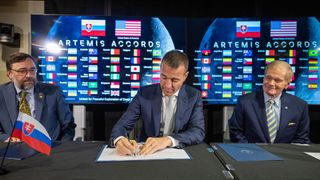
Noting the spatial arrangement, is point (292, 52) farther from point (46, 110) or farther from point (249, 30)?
point (46, 110)

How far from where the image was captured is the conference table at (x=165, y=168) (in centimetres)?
100

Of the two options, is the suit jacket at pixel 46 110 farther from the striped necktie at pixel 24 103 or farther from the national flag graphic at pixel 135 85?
the national flag graphic at pixel 135 85

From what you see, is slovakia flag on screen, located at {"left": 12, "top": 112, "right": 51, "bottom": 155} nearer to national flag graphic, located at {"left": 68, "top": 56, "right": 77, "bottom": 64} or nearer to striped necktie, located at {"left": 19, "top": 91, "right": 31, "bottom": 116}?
striped necktie, located at {"left": 19, "top": 91, "right": 31, "bottom": 116}

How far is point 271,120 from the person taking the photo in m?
2.09

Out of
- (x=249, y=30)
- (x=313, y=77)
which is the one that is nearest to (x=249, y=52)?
(x=249, y=30)

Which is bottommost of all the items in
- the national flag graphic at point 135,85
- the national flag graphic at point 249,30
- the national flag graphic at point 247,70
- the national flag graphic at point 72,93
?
the national flag graphic at point 72,93

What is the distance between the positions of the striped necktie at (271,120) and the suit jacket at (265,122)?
0.03m

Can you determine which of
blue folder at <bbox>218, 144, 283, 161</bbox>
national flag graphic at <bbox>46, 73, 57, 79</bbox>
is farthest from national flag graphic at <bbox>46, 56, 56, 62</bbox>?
blue folder at <bbox>218, 144, 283, 161</bbox>

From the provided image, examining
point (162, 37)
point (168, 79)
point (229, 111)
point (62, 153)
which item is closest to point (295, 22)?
point (229, 111)

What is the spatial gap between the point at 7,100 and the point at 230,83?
2.13 meters

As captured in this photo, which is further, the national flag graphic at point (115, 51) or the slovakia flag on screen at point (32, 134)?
the national flag graphic at point (115, 51)

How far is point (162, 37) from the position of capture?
9.82 ft

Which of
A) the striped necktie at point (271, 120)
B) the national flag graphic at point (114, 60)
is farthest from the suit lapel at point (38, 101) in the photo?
the striped necktie at point (271, 120)

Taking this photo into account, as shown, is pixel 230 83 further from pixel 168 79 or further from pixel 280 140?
pixel 168 79
